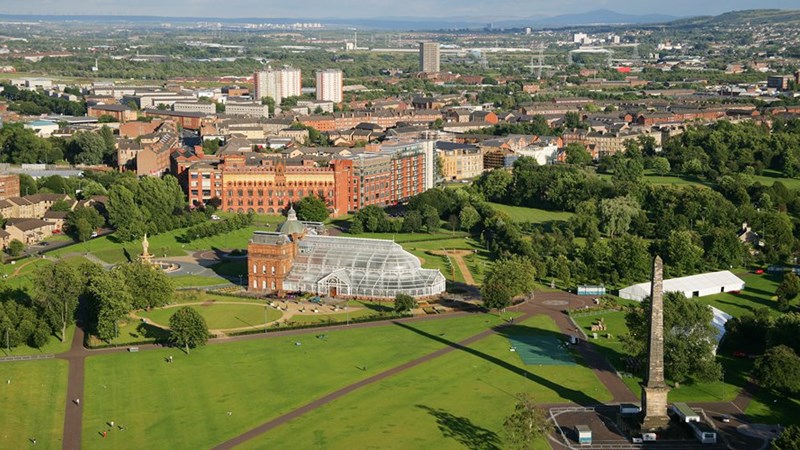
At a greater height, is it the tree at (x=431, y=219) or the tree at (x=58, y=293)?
the tree at (x=58, y=293)

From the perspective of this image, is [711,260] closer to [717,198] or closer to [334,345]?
[717,198]

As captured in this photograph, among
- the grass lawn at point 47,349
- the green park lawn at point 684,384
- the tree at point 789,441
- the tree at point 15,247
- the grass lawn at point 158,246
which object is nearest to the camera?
the tree at point 789,441

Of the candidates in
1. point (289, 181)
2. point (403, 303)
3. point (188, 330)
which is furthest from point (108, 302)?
point (289, 181)

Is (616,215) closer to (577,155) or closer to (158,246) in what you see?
(158,246)

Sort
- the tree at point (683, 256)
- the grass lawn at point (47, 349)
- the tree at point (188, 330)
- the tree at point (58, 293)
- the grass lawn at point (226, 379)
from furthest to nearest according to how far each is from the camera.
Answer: the tree at point (683, 256), the tree at point (58, 293), the tree at point (188, 330), the grass lawn at point (47, 349), the grass lawn at point (226, 379)

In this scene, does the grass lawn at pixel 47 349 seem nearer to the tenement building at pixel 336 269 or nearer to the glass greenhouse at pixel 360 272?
the tenement building at pixel 336 269

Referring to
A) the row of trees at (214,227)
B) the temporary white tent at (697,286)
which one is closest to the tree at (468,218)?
the row of trees at (214,227)

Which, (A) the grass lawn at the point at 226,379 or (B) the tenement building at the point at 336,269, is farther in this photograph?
(B) the tenement building at the point at 336,269

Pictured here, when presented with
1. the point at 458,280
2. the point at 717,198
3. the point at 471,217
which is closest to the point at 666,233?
the point at 717,198

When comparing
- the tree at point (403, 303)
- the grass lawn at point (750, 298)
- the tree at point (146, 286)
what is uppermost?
the tree at point (146, 286)

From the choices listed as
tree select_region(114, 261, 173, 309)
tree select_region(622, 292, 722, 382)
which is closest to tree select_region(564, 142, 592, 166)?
tree select_region(114, 261, 173, 309)
